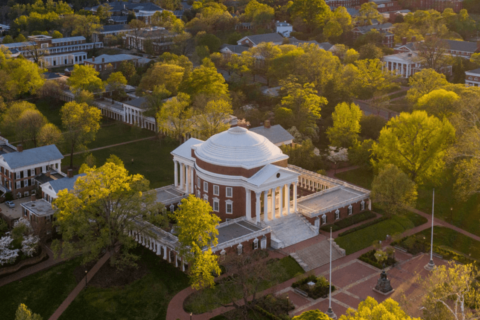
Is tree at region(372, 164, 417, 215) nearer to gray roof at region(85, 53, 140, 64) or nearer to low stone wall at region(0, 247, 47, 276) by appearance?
low stone wall at region(0, 247, 47, 276)

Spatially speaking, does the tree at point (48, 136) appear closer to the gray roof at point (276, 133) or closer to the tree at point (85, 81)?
the tree at point (85, 81)

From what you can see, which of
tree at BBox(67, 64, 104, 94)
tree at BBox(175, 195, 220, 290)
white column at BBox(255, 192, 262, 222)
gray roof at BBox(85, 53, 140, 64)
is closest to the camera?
tree at BBox(175, 195, 220, 290)

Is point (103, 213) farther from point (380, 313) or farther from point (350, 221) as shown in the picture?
point (380, 313)

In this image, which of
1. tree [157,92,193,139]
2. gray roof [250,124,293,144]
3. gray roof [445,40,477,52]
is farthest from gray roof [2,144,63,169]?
gray roof [445,40,477,52]

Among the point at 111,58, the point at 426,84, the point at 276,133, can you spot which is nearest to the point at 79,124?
the point at 276,133

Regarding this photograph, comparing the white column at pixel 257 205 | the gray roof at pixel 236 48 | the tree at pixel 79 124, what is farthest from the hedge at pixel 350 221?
the gray roof at pixel 236 48

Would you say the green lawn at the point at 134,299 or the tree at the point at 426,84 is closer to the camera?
the green lawn at the point at 134,299
